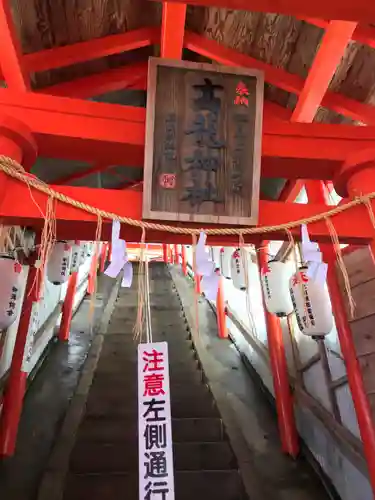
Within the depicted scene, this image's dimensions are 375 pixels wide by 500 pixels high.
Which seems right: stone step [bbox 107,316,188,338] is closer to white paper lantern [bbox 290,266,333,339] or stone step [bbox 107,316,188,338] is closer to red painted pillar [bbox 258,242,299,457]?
red painted pillar [bbox 258,242,299,457]

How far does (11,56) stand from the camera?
293 centimetres

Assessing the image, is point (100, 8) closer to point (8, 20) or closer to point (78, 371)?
point (8, 20)

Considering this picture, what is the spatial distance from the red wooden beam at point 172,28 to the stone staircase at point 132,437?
4.45 m

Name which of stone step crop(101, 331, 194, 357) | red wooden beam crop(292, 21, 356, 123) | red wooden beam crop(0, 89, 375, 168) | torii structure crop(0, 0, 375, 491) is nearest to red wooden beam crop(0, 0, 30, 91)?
torii structure crop(0, 0, 375, 491)

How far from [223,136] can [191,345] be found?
19.5ft

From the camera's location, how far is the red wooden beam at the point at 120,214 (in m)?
2.05

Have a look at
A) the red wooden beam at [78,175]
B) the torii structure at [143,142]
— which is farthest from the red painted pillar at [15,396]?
the torii structure at [143,142]

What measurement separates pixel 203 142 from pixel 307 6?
0.92m

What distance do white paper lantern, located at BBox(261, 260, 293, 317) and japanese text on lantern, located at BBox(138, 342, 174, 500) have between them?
1.94 metres

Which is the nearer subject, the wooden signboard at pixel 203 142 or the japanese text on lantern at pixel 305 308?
the wooden signboard at pixel 203 142

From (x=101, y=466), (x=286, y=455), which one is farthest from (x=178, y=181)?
(x=286, y=455)

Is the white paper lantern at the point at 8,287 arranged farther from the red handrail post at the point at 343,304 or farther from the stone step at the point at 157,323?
the stone step at the point at 157,323

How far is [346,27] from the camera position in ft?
9.55

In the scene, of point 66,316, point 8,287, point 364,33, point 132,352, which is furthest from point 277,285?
point 66,316
